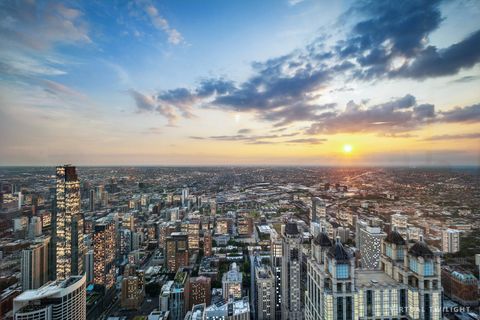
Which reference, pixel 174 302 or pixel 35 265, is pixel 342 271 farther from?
pixel 35 265

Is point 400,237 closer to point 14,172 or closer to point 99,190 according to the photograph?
point 14,172

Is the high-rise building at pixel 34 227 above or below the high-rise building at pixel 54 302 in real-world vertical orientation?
above

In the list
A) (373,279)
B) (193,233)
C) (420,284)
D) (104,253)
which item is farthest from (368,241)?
(104,253)

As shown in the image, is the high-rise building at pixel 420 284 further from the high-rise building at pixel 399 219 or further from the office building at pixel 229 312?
the office building at pixel 229 312

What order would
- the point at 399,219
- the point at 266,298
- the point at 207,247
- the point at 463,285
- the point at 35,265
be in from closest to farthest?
the point at 463,285 < the point at 399,219 < the point at 35,265 < the point at 266,298 < the point at 207,247

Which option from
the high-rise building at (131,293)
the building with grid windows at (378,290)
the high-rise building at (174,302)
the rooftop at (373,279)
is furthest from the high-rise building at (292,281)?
the high-rise building at (131,293)

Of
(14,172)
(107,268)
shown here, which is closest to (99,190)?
(107,268)
